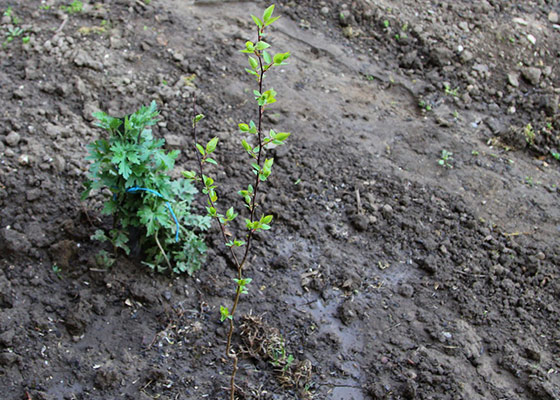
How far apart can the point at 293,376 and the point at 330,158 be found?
186cm

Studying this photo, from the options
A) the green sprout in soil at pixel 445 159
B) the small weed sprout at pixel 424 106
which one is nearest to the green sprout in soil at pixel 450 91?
the small weed sprout at pixel 424 106

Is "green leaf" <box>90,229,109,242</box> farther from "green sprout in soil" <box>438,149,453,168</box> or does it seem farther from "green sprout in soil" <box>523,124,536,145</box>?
"green sprout in soil" <box>523,124,536,145</box>

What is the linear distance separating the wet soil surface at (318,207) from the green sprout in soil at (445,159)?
0.06ft

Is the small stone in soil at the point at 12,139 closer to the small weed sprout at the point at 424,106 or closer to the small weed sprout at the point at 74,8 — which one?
the small weed sprout at the point at 74,8

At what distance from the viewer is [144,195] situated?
3.40m

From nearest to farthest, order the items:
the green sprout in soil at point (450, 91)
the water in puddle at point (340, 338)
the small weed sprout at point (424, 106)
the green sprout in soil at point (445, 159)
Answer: the water in puddle at point (340, 338)
the green sprout in soil at point (445, 159)
the small weed sprout at point (424, 106)
the green sprout in soil at point (450, 91)

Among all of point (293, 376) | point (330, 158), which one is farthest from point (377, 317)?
point (330, 158)

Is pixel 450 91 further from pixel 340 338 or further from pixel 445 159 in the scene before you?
pixel 340 338

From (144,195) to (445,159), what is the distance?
8.31 feet

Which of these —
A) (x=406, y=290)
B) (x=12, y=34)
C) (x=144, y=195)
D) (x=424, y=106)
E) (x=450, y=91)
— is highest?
(x=450, y=91)

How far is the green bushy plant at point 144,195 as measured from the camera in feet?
10.8

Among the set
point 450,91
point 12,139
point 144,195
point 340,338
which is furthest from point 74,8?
point 340,338

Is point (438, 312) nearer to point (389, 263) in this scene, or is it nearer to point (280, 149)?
point (389, 263)

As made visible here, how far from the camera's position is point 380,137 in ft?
16.3
